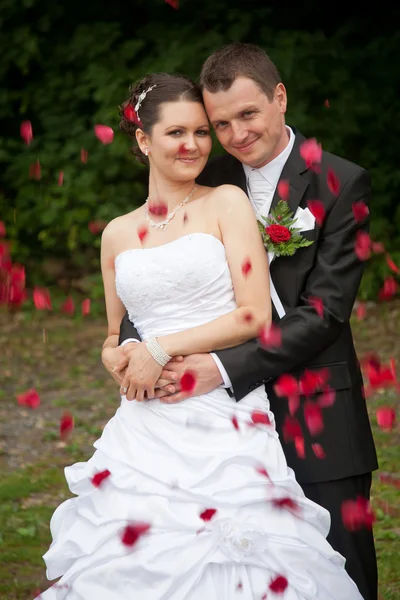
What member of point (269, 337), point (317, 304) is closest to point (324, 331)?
point (317, 304)

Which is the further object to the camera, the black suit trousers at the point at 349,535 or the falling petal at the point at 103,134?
the falling petal at the point at 103,134

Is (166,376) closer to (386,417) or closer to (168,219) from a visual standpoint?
(168,219)

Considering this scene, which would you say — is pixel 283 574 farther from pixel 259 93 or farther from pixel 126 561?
pixel 259 93

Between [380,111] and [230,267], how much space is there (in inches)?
283

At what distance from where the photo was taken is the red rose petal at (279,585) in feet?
10.4

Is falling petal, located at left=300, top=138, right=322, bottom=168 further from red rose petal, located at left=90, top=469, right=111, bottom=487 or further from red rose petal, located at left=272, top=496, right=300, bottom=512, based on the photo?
red rose petal, located at left=90, top=469, right=111, bottom=487

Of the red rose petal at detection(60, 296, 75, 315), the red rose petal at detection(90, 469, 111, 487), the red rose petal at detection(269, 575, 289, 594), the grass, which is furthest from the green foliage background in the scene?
the red rose petal at detection(269, 575, 289, 594)

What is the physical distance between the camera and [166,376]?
3.43m

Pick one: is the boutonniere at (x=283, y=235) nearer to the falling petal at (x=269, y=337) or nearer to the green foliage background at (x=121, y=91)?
the falling petal at (x=269, y=337)

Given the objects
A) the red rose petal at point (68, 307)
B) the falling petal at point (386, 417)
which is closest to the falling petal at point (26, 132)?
the red rose petal at point (68, 307)

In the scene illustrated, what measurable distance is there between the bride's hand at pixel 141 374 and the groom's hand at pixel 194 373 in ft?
0.13

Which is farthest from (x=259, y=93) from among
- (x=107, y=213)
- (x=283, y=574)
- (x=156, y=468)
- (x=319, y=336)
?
(x=107, y=213)

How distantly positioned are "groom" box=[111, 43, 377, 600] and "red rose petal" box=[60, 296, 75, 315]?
641 centimetres

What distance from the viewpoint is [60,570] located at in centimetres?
342
